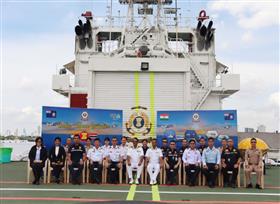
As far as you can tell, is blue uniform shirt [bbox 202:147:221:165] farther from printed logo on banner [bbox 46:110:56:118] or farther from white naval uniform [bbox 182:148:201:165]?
printed logo on banner [bbox 46:110:56:118]

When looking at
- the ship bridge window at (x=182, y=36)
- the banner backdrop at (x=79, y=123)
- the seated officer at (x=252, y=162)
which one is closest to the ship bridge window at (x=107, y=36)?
the ship bridge window at (x=182, y=36)

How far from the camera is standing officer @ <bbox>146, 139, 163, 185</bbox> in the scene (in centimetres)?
1097

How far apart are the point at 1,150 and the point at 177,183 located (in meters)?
10.3

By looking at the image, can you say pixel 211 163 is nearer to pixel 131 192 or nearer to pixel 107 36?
pixel 131 192

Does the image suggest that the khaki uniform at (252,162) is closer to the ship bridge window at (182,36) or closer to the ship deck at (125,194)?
the ship deck at (125,194)

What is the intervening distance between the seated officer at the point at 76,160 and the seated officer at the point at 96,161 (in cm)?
20

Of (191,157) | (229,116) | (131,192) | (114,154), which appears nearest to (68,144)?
(114,154)

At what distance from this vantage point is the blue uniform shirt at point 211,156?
11.0 meters

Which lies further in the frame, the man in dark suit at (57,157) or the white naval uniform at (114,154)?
the white naval uniform at (114,154)

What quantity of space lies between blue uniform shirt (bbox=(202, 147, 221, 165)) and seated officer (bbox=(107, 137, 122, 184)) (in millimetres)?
2264

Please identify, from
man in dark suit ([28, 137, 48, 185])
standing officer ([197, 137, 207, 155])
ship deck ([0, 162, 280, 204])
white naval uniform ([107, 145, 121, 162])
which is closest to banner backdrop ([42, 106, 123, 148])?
man in dark suit ([28, 137, 48, 185])

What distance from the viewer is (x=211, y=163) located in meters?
11.0

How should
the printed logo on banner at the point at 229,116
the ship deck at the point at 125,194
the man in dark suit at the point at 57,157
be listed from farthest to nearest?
the printed logo on banner at the point at 229,116, the man in dark suit at the point at 57,157, the ship deck at the point at 125,194

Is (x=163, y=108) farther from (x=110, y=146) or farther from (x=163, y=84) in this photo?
(x=110, y=146)
